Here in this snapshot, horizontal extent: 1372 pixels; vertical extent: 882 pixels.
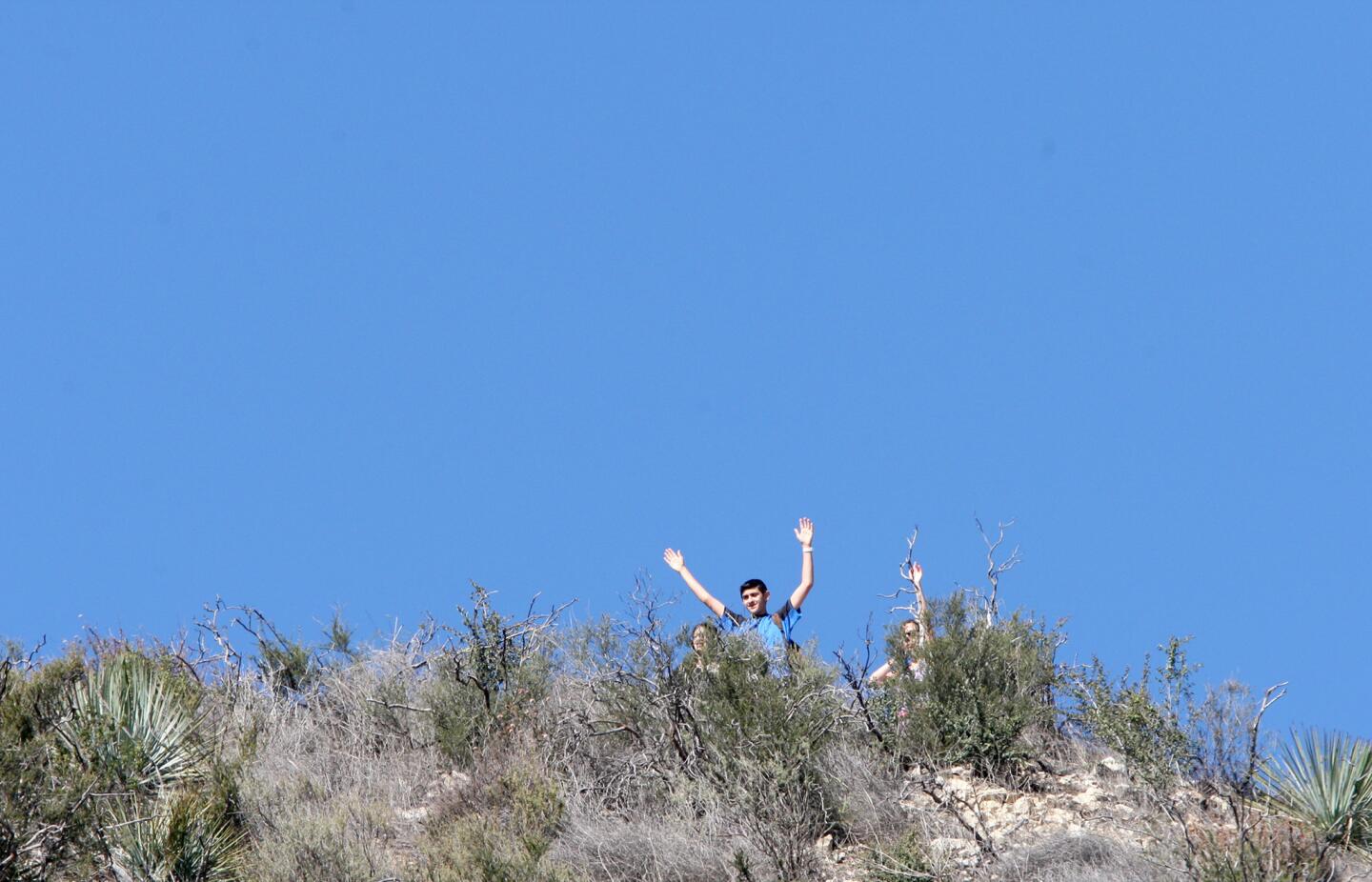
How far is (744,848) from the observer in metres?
10.1

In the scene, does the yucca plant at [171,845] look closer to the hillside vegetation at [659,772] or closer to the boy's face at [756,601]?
the hillside vegetation at [659,772]

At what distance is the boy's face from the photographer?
1302cm

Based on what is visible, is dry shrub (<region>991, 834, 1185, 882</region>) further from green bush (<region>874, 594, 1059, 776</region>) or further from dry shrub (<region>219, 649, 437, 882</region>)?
dry shrub (<region>219, 649, 437, 882</region>)

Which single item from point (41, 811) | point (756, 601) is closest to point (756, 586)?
point (756, 601)

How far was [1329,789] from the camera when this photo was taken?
32.2 ft

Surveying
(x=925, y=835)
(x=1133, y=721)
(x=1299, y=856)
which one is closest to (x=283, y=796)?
(x=925, y=835)

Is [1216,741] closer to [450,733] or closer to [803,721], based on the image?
[803,721]

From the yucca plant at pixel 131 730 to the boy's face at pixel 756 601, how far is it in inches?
157

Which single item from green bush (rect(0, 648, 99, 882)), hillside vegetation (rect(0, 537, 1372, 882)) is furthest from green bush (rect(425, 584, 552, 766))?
green bush (rect(0, 648, 99, 882))

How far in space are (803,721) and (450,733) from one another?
258 centimetres

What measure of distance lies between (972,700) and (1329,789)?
7.98 ft

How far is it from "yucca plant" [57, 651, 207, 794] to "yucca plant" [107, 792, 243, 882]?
344mm

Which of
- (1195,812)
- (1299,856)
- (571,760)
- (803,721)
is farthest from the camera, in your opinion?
(571,760)

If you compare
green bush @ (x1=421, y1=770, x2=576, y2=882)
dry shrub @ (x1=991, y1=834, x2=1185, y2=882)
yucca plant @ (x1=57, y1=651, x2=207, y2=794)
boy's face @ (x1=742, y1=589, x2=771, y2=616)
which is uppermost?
boy's face @ (x1=742, y1=589, x2=771, y2=616)
